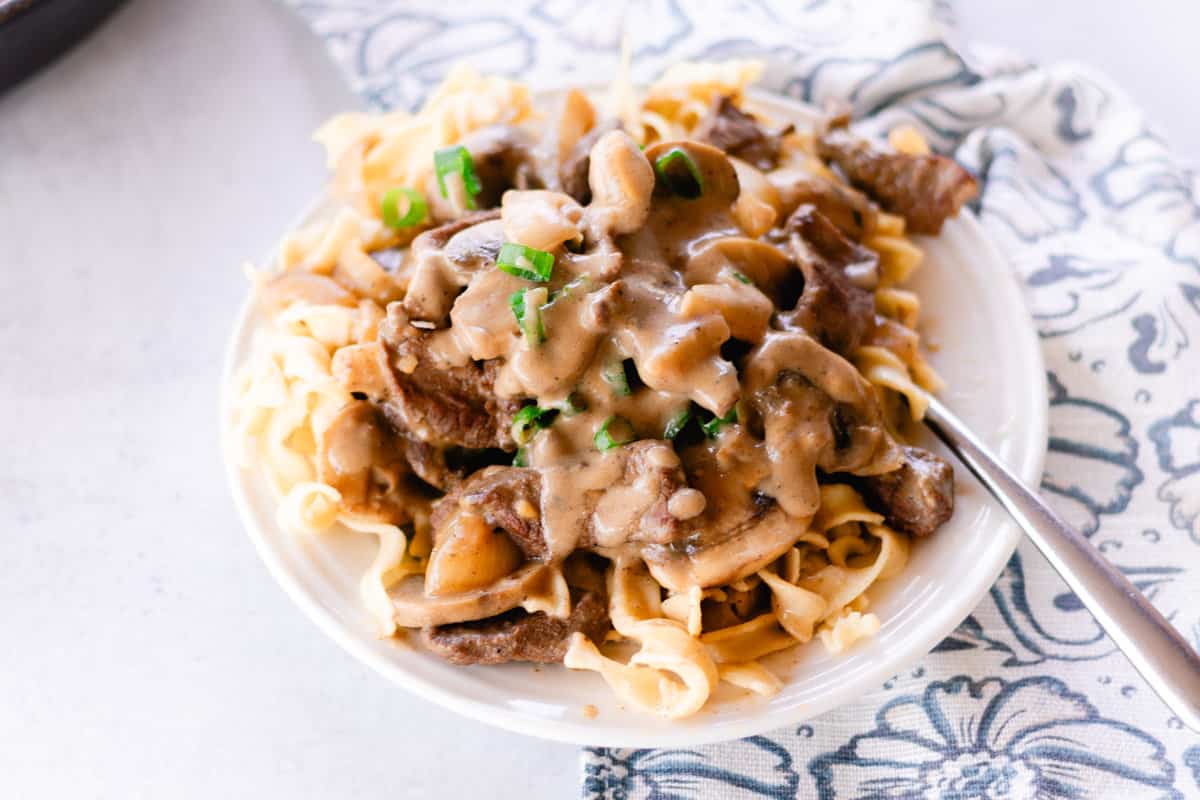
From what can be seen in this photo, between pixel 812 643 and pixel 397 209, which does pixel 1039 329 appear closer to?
pixel 812 643

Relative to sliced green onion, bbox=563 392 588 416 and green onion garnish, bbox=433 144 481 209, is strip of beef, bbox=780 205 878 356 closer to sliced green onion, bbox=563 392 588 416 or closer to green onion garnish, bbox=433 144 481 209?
sliced green onion, bbox=563 392 588 416

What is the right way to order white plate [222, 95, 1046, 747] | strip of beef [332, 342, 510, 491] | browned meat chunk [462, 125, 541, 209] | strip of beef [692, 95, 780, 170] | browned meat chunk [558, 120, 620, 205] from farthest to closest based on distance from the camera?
strip of beef [692, 95, 780, 170]
browned meat chunk [462, 125, 541, 209]
browned meat chunk [558, 120, 620, 205]
strip of beef [332, 342, 510, 491]
white plate [222, 95, 1046, 747]

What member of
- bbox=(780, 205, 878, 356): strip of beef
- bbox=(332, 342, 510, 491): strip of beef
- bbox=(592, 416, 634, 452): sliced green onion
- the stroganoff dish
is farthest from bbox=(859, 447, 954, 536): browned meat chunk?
bbox=(332, 342, 510, 491): strip of beef

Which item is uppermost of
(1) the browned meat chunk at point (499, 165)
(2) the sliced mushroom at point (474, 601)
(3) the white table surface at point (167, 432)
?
(1) the browned meat chunk at point (499, 165)

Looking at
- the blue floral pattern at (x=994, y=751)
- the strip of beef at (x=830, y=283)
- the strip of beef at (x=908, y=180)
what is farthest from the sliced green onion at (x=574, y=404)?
the strip of beef at (x=908, y=180)

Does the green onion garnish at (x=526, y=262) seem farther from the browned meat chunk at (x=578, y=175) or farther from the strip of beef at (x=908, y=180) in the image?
the strip of beef at (x=908, y=180)
